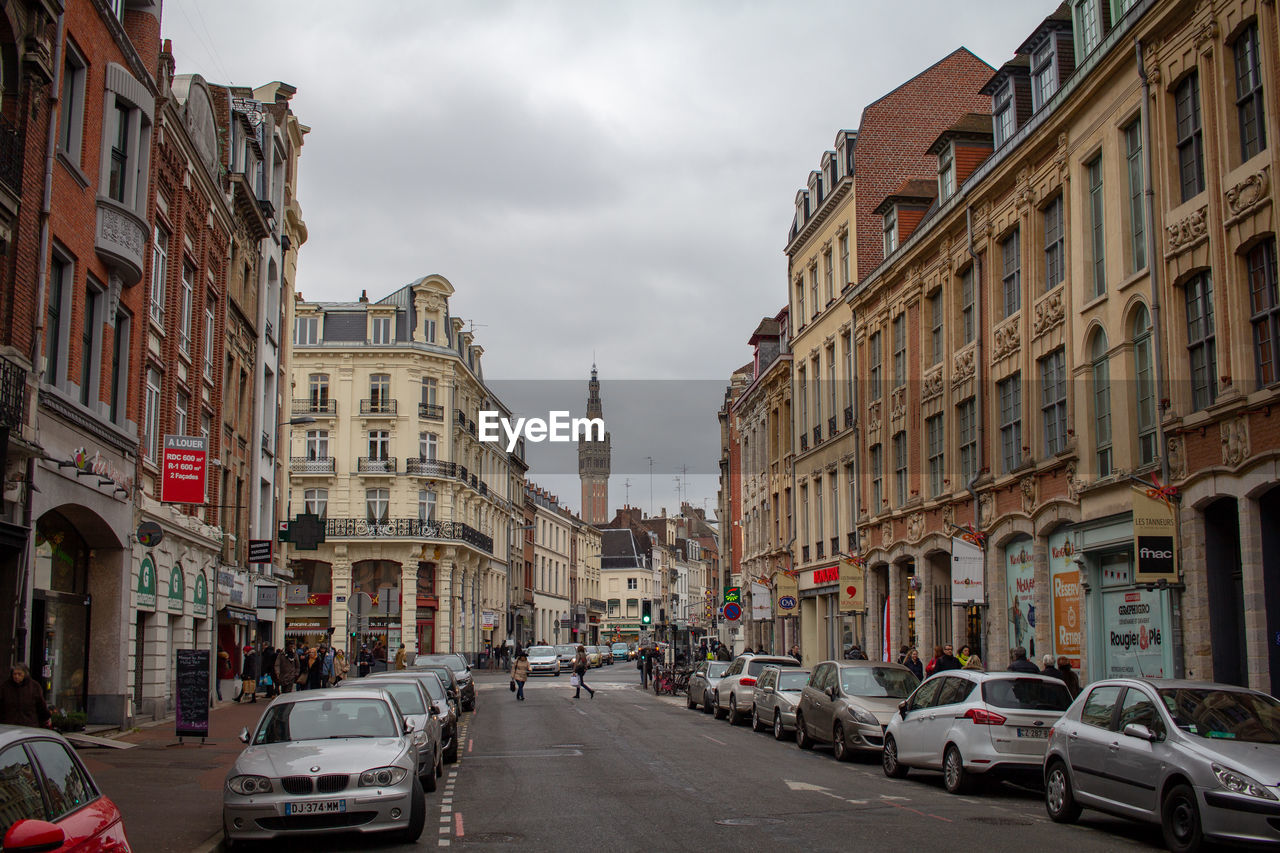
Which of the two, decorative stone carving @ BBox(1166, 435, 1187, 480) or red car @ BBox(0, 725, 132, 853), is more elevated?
decorative stone carving @ BBox(1166, 435, 1187, 480)

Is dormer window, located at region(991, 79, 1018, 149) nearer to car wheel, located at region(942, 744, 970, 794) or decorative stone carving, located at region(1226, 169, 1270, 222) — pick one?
decorative stone carving, located at region(1226, 169, 1270, 222)

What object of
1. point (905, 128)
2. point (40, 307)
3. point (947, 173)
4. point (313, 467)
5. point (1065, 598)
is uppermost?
point (905, 128)

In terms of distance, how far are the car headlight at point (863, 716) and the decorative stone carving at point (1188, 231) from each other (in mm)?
8503

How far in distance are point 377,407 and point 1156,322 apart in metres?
50.2

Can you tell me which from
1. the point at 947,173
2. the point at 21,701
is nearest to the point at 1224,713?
the point at 21,701

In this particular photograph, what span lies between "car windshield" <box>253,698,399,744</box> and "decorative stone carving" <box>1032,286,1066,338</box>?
52.7 ft

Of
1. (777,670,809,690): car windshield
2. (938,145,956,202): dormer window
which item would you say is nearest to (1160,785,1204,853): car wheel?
(777,670,809,690): car windshield

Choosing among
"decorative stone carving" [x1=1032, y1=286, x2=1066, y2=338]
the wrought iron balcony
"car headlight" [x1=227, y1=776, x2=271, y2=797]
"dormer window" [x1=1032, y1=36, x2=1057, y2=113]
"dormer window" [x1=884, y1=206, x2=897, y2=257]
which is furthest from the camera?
the wrought iron balcony

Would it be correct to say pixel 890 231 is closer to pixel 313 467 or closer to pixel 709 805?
pixel 709 805

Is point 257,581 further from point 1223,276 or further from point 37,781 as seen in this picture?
point 37,781

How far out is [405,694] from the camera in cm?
1748

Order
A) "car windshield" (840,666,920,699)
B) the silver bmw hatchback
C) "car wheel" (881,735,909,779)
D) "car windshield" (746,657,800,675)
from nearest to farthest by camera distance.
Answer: the silver bmw hatchback
"car wheel" (881,735,909,779)
"car windshield" (840,666,920,699)
"car windshield" (746,657,800,675)

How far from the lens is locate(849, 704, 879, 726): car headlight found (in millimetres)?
19109

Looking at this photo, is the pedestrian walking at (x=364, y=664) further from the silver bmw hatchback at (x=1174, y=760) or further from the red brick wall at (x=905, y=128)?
the silver bmw hatchback at (x=1174, y=760)
